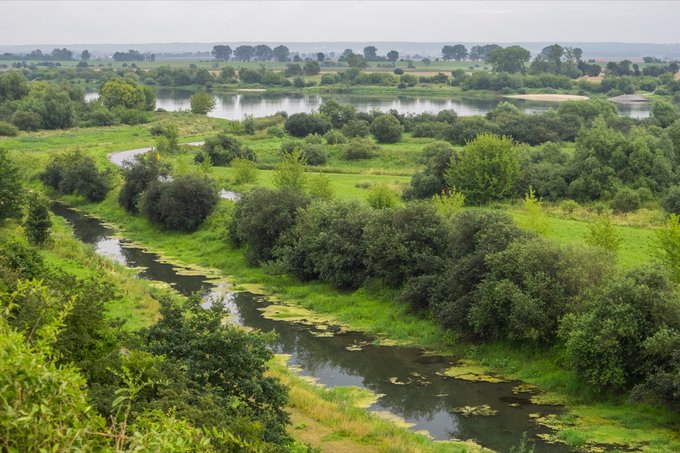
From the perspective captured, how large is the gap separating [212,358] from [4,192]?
28.8 meters

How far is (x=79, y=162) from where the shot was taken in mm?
62125

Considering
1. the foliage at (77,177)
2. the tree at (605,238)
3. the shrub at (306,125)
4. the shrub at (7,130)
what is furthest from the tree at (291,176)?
the shrub at (7,130)

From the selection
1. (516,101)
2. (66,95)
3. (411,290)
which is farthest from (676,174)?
(516,101)

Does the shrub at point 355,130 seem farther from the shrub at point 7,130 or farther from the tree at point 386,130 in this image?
the shrub at point 7,130

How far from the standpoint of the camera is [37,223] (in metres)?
41.5

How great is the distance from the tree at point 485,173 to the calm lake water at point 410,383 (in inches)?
801

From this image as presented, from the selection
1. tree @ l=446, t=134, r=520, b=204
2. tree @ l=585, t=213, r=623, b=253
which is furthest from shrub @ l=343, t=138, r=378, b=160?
tree @ l=585, t=213, r=623, b=253

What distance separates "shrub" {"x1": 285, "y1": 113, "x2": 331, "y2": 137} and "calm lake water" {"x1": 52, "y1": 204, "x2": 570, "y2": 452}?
51.0m

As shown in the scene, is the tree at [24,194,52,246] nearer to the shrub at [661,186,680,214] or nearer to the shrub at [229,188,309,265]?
the shrub at [229,188,309,265]

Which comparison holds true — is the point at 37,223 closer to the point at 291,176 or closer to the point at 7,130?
the point at 291,176

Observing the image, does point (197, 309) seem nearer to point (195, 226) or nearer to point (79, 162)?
point (195, 226)

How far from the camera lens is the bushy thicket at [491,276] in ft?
85.1

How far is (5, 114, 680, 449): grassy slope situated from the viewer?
963 inches

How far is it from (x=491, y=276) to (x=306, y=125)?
5984 centimetres
